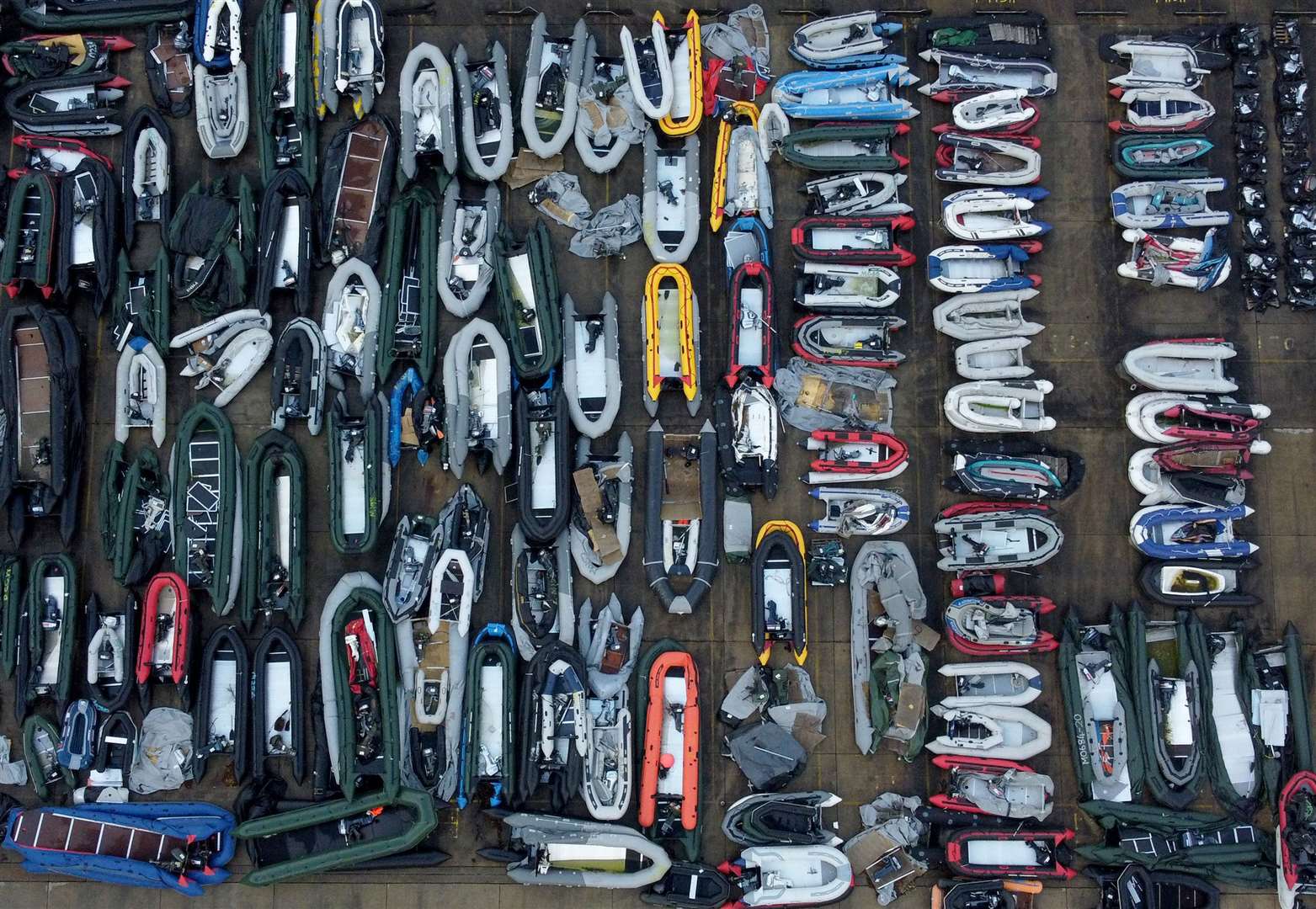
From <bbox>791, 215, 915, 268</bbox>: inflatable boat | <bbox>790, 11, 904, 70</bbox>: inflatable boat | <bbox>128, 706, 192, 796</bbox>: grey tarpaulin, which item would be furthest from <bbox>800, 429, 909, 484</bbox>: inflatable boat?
<bbox>128, 706, 192, 796</bbox>: grey tarpaulin

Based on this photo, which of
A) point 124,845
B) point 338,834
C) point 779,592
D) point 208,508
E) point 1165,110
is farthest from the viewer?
point 1165,110

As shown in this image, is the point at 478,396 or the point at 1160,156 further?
the point at 1160,156

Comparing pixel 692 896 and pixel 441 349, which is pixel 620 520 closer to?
pixel 441 349

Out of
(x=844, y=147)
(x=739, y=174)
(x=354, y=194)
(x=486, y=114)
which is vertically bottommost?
(x=354, y=194)

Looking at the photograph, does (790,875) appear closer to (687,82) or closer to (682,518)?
(682,518)

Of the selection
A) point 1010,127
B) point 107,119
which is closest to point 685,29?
point 1010,127

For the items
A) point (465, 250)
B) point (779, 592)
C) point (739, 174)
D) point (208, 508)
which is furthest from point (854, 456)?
point (208, 508)
